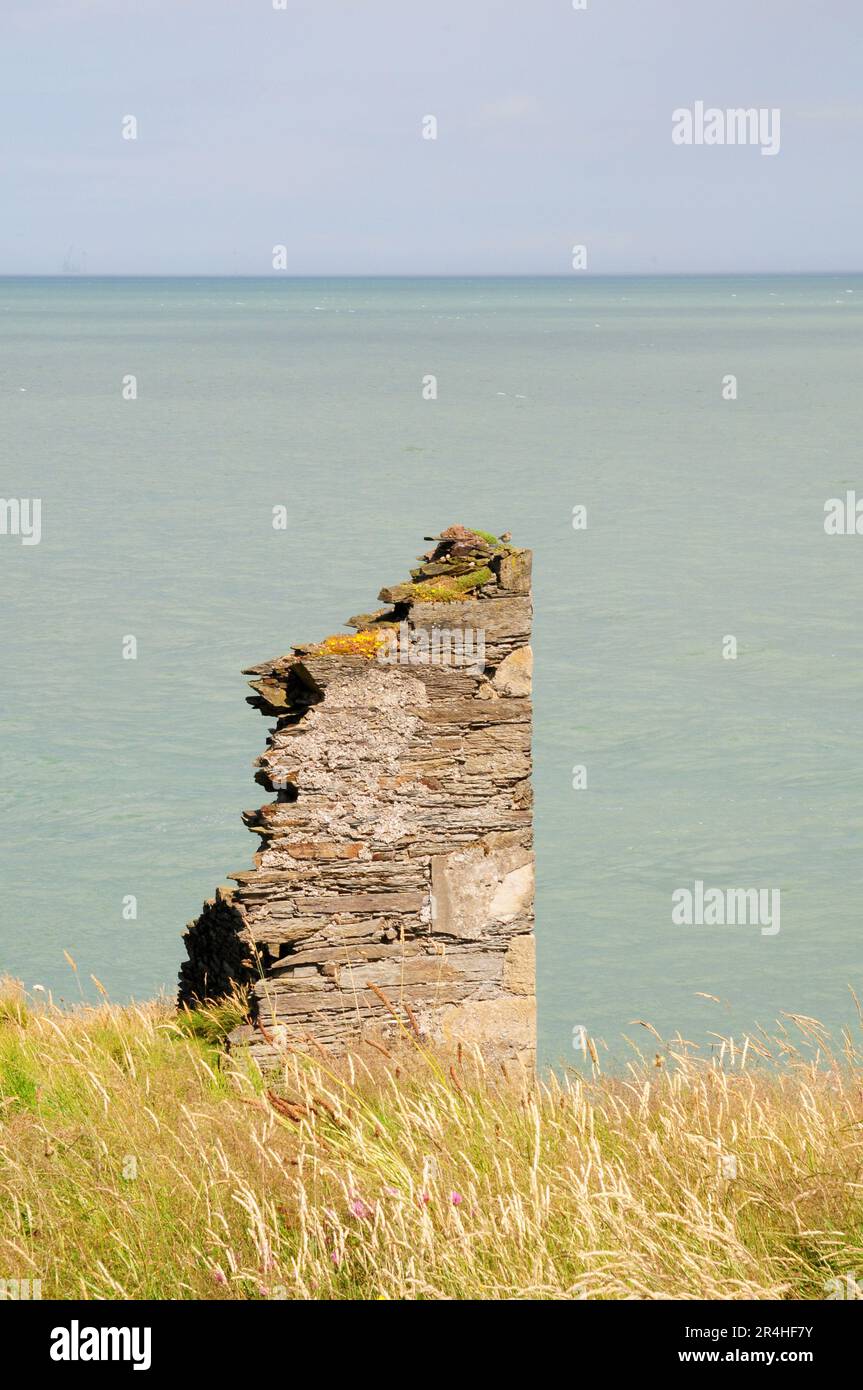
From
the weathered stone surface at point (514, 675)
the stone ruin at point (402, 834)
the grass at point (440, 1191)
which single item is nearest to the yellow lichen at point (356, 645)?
the stone ruin at point (402, 834)

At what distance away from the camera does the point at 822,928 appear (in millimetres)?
25500

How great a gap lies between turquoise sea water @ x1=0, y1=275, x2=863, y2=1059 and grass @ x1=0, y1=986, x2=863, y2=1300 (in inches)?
356

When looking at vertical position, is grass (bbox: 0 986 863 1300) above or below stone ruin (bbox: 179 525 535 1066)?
below

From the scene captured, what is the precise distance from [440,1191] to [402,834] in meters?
4.23

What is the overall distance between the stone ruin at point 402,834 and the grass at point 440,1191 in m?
1.50

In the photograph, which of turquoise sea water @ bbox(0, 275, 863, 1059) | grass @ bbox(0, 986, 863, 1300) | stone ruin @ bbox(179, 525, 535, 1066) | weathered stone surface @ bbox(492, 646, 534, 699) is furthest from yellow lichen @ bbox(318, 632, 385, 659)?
turquoise sea water @ bbox(0, 275, 863, 1059)

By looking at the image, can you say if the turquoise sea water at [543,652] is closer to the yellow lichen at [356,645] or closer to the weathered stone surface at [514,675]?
the weathered stone surface at [514,675]

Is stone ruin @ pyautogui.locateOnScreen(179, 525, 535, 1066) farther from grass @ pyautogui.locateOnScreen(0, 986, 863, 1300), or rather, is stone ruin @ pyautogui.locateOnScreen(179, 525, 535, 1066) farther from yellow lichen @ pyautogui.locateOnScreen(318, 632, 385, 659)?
grass @ pyautogui.locateOnScreen(0, 986, 863, 1300)

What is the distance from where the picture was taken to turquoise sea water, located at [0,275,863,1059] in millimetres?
25250

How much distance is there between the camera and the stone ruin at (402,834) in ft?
35.8

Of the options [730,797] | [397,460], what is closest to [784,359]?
[397,460]

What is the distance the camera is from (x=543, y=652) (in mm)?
41969

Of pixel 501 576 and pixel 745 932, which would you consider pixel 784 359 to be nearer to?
pixel 745 932

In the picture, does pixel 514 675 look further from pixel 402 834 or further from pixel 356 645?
pixel 402 834
